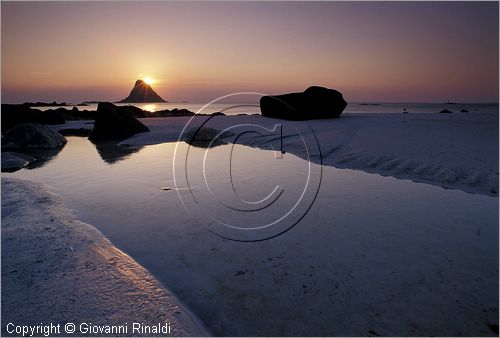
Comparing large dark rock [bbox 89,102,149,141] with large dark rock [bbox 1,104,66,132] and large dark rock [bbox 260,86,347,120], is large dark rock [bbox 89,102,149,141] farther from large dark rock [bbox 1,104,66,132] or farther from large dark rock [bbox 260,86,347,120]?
large dark rock [bbox 1,104,66,132]

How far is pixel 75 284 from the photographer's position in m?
3.14

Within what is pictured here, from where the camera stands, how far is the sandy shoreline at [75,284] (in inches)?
104

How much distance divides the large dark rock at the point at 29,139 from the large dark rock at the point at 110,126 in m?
3.32

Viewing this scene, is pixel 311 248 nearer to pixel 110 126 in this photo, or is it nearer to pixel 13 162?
pixel 13 162

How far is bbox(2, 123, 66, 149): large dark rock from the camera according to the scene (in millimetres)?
15414

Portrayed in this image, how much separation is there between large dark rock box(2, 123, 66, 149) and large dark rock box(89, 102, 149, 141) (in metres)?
3.32

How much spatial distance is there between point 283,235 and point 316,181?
3414 mm

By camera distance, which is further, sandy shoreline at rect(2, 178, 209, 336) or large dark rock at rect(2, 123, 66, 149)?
large dark rock at rect(2, 123, 66, 149)

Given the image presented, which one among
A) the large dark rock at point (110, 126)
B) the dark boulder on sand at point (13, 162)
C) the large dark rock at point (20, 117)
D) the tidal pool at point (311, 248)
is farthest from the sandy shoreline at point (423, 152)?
the large dark rock at point (20, 117)

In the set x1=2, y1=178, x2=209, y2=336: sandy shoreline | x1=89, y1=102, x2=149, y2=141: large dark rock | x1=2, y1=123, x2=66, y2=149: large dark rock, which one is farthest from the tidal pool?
x1=89, y1=102, x2=149, y2=141: large dark rock

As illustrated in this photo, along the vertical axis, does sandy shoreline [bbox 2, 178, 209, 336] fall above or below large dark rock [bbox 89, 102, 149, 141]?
below

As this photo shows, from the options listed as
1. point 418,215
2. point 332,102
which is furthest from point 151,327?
point 332,102

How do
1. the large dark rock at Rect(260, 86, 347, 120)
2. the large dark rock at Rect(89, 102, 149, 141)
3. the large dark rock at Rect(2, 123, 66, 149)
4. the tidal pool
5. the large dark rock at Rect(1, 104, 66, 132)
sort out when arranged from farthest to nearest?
1. the large dark rock at Rect(1, 104, 66, 132)
2. the large dark rock at Rect(260, 86, 347, 120)
3. the large dark rock at Rect(89, 102, 149, 141)
4. the large dark rock at Rect(2, 123, 66, 149)
5. the tidal pool

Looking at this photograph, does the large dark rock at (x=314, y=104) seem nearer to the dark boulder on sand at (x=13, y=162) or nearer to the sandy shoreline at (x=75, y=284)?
the dark boulder on sand at (x=13, y=162)
